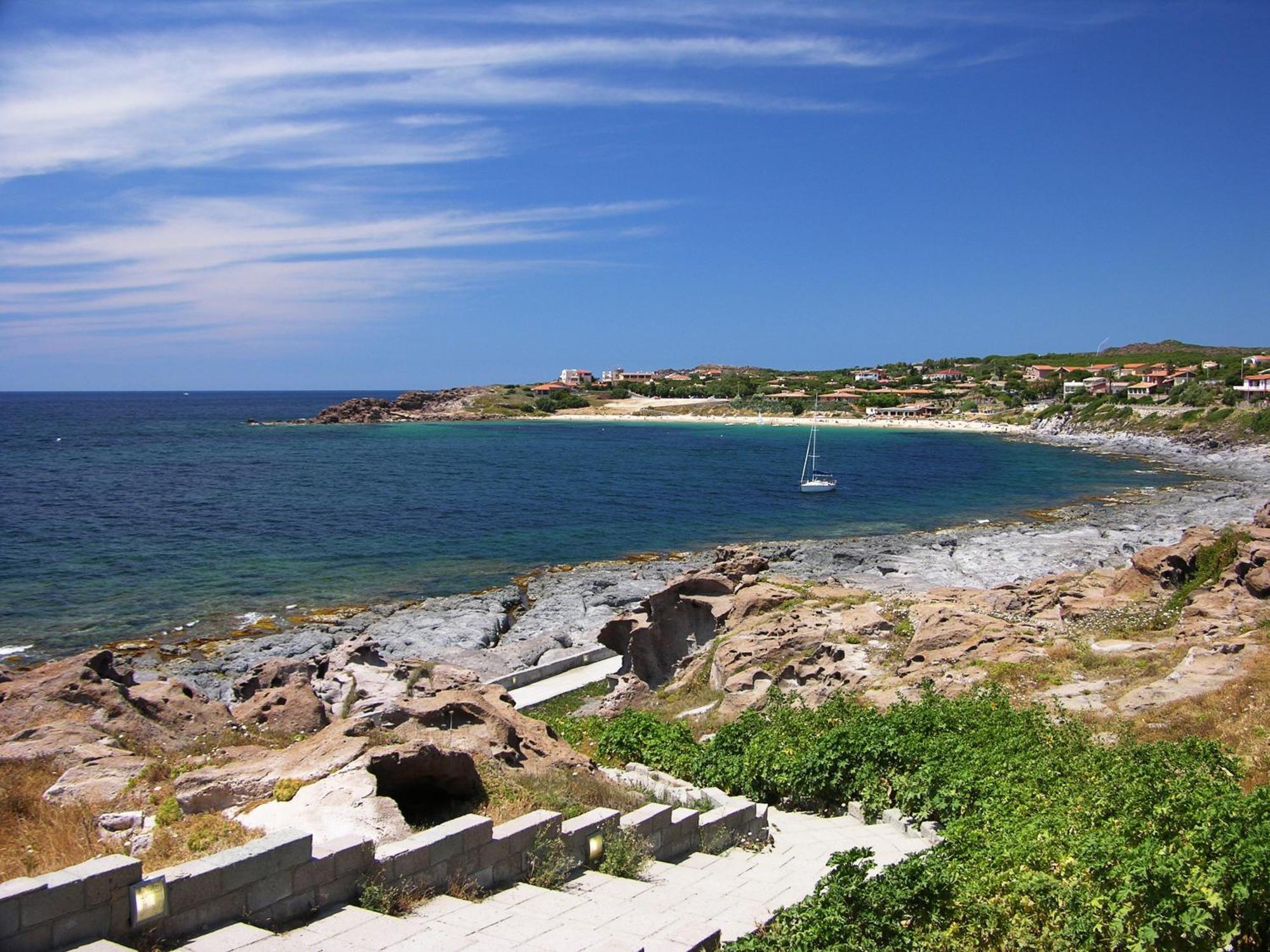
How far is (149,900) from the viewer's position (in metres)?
6.45

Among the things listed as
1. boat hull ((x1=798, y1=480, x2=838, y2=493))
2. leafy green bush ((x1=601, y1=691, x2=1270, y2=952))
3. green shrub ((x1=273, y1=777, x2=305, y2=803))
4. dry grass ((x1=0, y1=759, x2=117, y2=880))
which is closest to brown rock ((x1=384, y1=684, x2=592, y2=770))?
leafy green bush ((x1=601, y1=691, x2=1270, y2=952))

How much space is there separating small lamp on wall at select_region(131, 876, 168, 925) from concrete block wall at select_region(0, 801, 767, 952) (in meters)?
0.04

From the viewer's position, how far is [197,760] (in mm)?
→ 10523

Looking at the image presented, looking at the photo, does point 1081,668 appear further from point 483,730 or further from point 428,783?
point 428,783

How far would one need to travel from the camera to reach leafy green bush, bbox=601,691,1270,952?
6.64 m

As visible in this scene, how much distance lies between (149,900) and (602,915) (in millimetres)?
3575

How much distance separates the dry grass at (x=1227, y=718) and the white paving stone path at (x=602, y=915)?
4.18m

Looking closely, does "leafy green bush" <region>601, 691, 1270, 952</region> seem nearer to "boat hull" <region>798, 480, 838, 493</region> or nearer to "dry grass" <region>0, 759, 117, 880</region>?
"dry grass" <region>0, 759, 117, 880</region>

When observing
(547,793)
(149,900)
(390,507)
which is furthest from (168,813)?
(390,507)

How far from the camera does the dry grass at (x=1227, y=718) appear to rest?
36.4ft

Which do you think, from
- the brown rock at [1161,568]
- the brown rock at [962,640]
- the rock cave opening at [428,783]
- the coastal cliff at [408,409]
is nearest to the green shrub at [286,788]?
the rock cave opening at [428,783]

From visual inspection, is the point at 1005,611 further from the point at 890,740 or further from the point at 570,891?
the point at 570,891

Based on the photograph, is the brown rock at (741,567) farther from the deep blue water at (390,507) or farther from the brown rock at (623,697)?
the deep blue water at (390,507)

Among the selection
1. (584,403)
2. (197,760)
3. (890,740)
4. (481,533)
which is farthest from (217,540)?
(584,403)
